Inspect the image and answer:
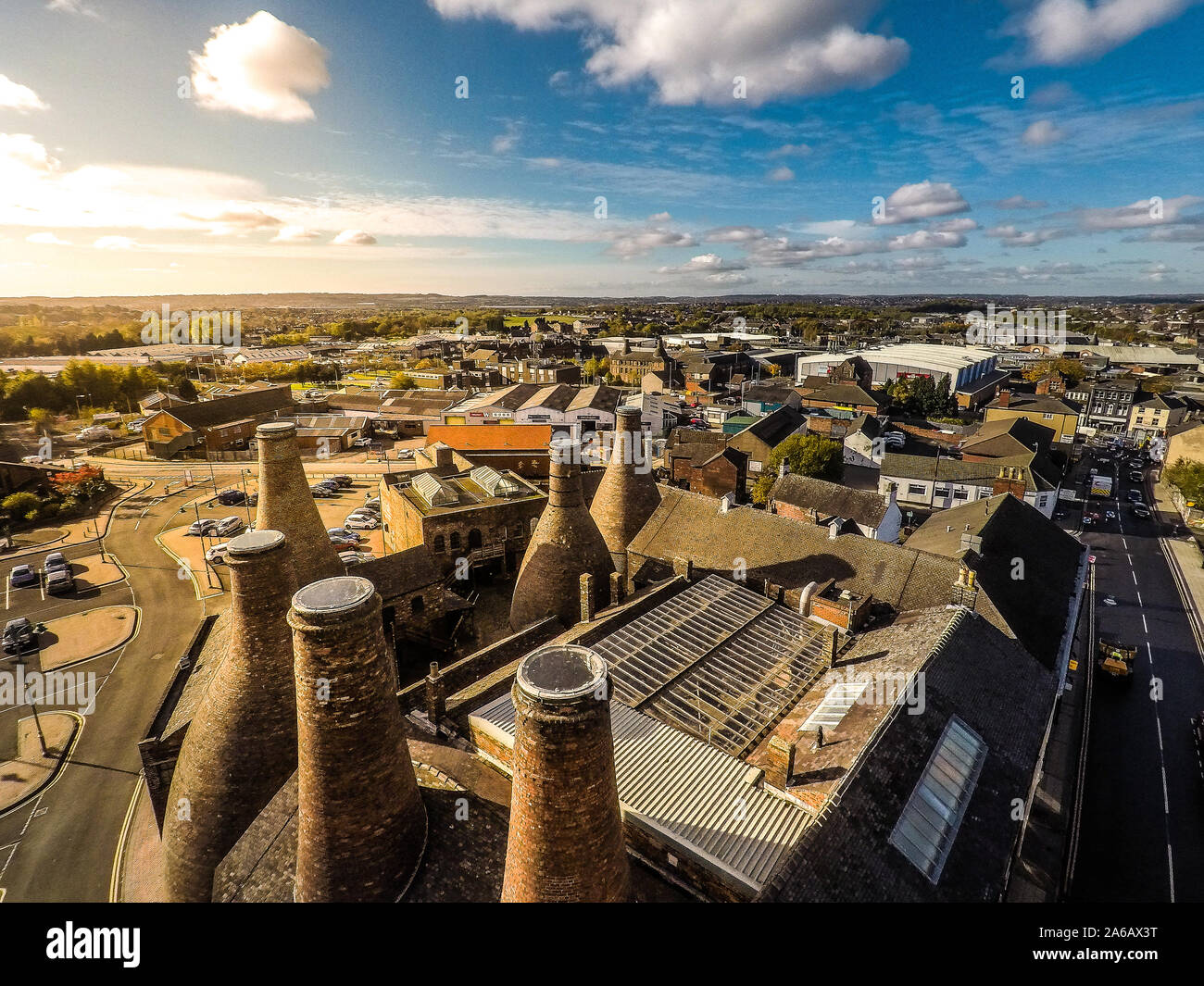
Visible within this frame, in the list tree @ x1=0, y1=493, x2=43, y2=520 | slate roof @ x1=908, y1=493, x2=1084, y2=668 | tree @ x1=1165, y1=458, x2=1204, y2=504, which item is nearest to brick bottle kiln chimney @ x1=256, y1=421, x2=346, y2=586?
slate roof @ x1=908, y1=493, x2=1084, y2=668

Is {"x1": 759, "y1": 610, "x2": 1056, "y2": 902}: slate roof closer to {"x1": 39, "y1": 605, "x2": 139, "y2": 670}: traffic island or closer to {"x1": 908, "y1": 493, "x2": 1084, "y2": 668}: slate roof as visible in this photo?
{"x1": 908, "y1": 493, "x2": 1084, "y2": 668}: slate roof

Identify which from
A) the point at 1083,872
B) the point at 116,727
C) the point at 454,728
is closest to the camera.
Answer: the point at 454,728

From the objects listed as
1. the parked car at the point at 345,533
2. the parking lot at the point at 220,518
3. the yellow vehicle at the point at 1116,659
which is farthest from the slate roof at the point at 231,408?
the yellow vehicle at the point at 1116,659

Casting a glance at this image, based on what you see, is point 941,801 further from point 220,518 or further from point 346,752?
point 220,518

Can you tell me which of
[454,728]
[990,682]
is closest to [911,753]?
[990,682]

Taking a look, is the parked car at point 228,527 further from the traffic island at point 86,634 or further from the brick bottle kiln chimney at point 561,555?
the brick bottle kiln chimney at point 561,555
